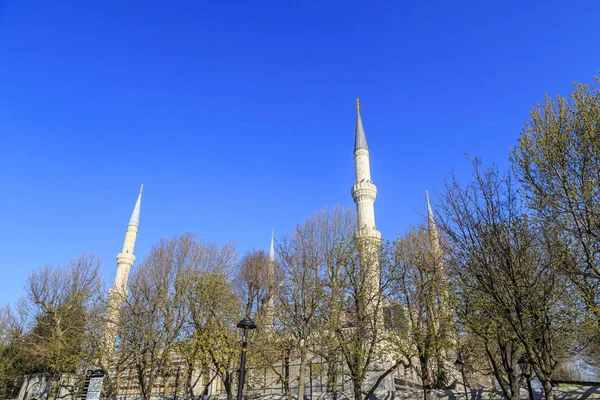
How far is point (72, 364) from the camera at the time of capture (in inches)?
878

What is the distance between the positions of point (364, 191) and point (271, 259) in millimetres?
8221

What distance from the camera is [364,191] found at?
27.6m

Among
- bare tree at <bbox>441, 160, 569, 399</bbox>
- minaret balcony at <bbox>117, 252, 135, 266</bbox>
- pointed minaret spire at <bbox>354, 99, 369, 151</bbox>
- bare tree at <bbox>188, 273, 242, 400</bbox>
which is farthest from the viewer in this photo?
minaret balcony at <bbox>117, 252, 135, 266</bbox>

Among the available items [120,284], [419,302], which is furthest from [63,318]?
[419,302]

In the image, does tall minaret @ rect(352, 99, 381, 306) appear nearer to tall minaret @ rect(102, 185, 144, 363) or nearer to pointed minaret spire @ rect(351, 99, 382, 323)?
pointed minaret spire @ rect(351, 99, 382, 323)

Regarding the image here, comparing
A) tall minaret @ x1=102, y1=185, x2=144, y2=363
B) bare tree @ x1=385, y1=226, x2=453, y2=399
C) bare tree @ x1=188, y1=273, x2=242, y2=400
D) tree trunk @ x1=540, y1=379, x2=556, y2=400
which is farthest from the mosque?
tree trunk @ x1=540, y1=379, x2=556, y2=400

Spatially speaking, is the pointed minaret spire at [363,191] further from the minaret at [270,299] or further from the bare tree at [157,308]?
the bare tree at [157,308]

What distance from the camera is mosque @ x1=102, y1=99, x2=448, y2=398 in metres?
21.3

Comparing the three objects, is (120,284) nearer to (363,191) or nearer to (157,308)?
(157,308)

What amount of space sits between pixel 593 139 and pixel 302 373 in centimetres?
1240

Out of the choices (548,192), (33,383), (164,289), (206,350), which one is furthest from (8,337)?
(548,192)

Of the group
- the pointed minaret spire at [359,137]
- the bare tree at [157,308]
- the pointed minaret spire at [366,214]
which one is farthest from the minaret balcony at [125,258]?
the pointed minaret spire at [359,137]

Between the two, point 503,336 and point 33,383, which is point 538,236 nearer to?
point 503,336

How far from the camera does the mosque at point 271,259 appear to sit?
2126 cm
